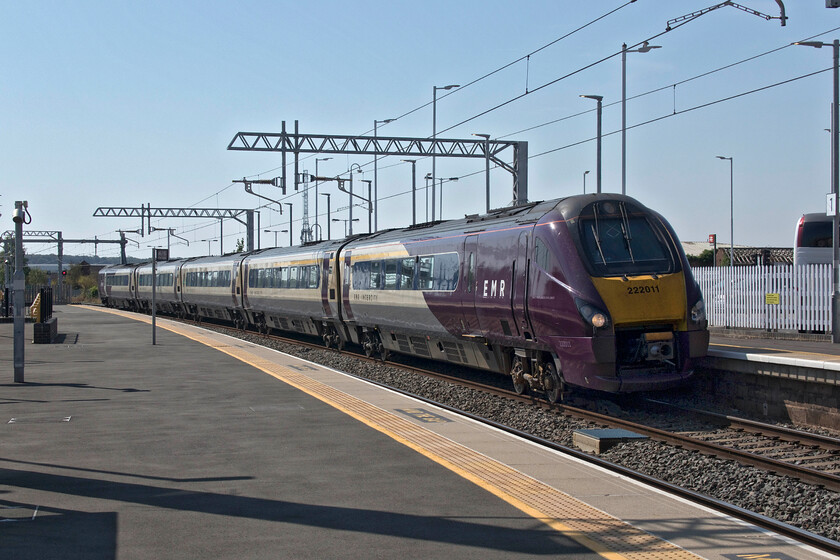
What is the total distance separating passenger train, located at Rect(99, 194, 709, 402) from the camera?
13.4 meters

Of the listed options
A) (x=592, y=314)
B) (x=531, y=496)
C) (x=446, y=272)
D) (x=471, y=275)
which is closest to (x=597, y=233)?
(x=592, y=314)

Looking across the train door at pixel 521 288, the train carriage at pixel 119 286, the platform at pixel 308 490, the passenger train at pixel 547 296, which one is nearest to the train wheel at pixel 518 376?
the passenger train at pixel 547 296

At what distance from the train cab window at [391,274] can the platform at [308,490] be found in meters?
6.74

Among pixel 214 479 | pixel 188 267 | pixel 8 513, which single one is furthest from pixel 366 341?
pixel 188 267

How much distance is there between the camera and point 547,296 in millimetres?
14016

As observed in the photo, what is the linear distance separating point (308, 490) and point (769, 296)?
73.0 ft

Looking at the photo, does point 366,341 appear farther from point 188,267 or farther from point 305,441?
point 188,267

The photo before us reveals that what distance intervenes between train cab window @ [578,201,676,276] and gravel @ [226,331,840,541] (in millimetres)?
2446

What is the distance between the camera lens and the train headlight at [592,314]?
13117 mm

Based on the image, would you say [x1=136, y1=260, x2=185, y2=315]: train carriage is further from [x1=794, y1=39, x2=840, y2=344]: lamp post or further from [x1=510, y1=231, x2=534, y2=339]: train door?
[x1=510, y1=231, x2=534, y2=339]: train door

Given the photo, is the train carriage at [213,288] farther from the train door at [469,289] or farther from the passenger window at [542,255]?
the passenger window at [542,255]

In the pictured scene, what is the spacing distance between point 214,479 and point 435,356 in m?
11.5

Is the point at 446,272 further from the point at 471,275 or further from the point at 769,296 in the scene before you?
the point at 769,296

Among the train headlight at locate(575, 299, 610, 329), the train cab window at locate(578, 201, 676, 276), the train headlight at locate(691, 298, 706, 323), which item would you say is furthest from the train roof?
the train headlight at locate(691, 298, 706, 323)
